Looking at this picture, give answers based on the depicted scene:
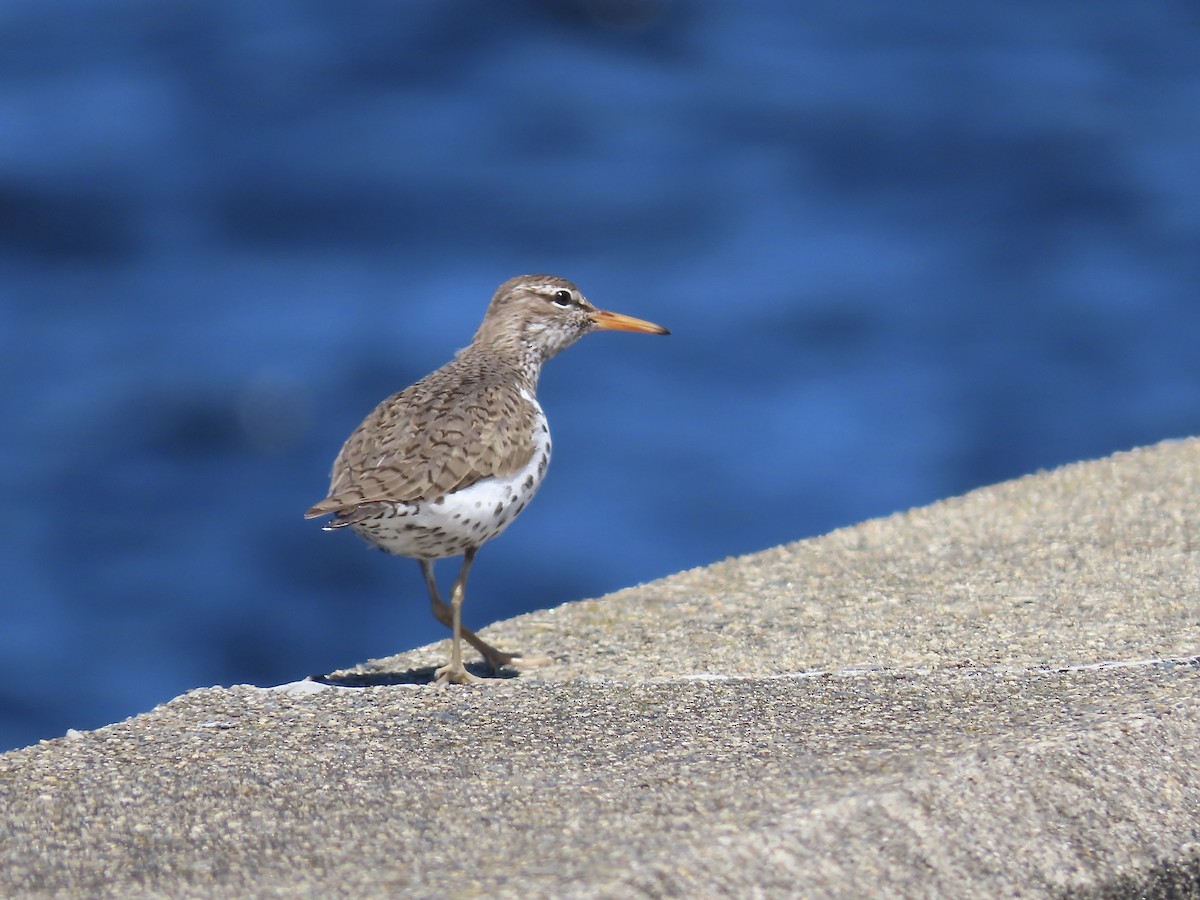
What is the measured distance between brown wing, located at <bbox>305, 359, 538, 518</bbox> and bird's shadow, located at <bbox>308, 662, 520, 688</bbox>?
570 mm

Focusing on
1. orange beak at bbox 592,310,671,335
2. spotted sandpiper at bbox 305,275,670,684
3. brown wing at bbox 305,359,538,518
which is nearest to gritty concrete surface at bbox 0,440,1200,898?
spotted sandpiper at bbox 305,275,670,684

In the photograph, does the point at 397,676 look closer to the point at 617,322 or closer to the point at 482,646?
the point at 482,646

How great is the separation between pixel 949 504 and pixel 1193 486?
3.08 feet

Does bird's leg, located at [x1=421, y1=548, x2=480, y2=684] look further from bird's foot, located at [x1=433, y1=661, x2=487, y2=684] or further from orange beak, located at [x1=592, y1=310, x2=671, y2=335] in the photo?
orange beak, located at [x1=592, y1=310, x2=671, y2=335]

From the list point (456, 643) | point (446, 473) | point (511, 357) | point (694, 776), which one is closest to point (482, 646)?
point (456, 643)

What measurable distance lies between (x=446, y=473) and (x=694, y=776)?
1760mm

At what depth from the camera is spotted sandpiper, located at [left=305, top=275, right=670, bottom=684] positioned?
187 inches

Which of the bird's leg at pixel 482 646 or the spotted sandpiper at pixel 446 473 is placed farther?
the bird's leg at pixel 482 646

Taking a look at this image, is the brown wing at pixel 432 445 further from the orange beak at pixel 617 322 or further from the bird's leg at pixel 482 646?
the orange beak at pixel 617 322

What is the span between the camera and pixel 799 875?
9.24 feet

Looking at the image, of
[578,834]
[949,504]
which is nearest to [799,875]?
[578,834]

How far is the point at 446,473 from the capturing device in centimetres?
482

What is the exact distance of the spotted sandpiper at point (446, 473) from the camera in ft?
15.6

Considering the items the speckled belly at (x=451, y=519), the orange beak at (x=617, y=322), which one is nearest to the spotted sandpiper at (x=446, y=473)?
the speckled belly at (x=451, y=519)
